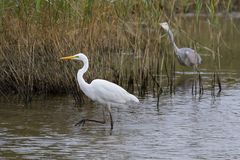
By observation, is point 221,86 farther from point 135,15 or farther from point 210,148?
point 210,148

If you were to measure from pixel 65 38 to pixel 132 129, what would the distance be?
2.36 m

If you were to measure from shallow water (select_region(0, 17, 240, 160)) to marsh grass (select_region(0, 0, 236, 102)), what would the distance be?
44cm

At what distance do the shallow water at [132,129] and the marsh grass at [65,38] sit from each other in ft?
1.43

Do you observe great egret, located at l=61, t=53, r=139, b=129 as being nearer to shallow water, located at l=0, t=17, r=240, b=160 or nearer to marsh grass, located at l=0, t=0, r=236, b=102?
shallow water, located at l=0, t=17, r=240, b=160

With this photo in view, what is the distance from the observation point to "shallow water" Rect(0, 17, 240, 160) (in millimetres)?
8094

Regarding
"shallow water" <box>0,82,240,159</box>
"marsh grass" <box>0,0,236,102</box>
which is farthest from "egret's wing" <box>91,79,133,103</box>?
"marsh grass" <box>0,0,236,102</box>

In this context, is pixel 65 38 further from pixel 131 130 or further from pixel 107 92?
pixel 131 130

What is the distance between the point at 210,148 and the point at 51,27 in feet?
12.8

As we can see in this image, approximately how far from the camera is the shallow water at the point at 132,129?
8.09 meters

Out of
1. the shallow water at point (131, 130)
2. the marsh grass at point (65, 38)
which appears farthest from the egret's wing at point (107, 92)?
the marsh grass at point (65, 38)

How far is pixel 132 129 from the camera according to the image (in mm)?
9570

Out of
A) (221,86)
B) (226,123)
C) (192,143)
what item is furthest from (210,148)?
(221,86)

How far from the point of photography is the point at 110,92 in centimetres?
972

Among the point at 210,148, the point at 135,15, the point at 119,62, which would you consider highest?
the point at 135,15
